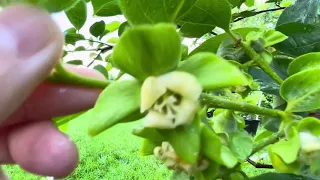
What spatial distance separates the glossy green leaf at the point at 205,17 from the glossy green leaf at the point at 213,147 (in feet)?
0.52

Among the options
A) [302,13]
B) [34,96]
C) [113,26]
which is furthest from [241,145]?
[113,26]

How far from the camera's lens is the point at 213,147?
26 centimetres

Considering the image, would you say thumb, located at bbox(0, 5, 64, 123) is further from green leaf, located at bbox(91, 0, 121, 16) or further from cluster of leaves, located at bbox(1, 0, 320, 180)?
green leaf, located at bbox(91, 0, 121, 16)

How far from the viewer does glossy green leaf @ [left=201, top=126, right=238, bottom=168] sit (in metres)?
0.26

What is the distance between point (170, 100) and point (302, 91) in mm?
117

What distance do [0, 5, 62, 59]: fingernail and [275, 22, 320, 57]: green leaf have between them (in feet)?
0.88

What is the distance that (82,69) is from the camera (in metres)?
0.35

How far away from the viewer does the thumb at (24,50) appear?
0.26 m

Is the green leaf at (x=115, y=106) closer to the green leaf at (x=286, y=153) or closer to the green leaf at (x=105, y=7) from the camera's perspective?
the green leaf at (x=286, y=153)

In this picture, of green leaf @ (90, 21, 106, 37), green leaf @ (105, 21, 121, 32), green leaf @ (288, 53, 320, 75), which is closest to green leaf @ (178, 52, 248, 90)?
green leaf @ (288, 53, 320, 75)

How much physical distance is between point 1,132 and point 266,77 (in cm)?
27

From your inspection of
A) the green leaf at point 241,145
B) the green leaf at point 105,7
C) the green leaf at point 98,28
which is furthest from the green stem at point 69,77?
the green leaf at point 98,28

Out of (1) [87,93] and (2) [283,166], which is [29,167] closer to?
(1) [87,93]

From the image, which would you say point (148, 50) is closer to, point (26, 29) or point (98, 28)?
point (26, 29)
